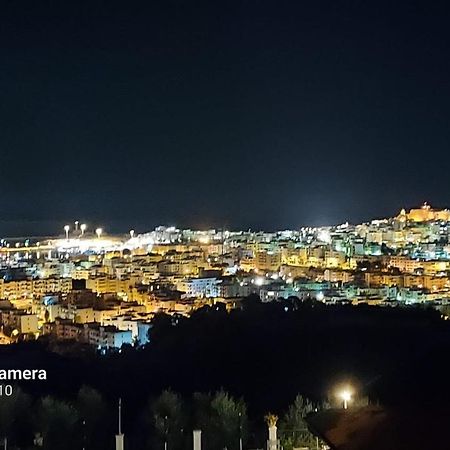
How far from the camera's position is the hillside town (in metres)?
11.1

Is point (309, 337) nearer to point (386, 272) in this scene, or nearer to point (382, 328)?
point (382, 328)

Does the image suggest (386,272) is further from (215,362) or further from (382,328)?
(215,362)

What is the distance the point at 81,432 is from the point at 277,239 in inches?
864

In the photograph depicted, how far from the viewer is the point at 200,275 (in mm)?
16734

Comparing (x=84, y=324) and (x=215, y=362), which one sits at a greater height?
(x=84, y=324)

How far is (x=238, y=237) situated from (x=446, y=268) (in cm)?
1214

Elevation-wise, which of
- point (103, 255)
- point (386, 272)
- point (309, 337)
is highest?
point (103, 255)

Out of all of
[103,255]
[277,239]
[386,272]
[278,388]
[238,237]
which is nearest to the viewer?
[278,388]

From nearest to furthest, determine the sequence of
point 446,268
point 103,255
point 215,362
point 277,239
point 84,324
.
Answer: point 215,362, point 84,324, point 446,268, point 103,255, point 277,239

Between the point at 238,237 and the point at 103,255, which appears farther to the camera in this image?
the point at 238,237

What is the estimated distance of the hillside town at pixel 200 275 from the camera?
1112 cm

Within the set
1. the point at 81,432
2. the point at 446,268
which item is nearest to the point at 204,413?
the point at 81,432

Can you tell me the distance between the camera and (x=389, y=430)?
0.79 meters

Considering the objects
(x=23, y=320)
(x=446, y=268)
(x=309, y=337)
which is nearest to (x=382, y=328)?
(x=309, y=337)
